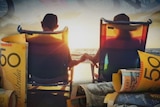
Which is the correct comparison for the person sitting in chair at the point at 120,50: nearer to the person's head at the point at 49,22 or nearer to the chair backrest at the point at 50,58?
the chair backrest at the point at 50,58

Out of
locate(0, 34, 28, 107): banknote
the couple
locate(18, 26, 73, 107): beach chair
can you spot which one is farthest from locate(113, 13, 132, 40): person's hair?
locate(0, 34, 28, 107): banknote

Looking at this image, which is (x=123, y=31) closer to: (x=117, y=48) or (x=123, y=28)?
(x=123, y=28)

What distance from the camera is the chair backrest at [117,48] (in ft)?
5.80

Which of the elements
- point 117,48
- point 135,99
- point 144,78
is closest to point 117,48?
point 117,48

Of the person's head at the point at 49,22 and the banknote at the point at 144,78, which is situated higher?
the person's head at the point at 49,22

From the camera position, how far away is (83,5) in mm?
1778

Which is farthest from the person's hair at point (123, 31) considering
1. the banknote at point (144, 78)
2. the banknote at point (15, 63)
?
the banknote at point (15, 63)

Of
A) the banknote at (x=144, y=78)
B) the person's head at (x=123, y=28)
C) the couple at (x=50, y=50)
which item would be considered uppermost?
the person's head at (x=123, y=28)

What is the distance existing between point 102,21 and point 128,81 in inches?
18.3

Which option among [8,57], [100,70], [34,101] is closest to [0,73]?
[8,57]

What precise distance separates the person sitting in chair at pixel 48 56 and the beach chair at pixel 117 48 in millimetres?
223

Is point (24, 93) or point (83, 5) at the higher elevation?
point (83, 5)

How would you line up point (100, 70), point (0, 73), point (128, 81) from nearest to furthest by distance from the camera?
point (128, 81)
point (0, 73)
point (100, 70)

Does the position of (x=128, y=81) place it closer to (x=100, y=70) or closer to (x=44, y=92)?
(x=100, y=70)
